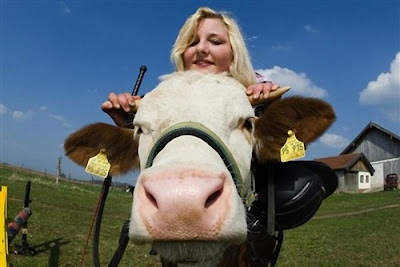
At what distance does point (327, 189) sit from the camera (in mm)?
4289

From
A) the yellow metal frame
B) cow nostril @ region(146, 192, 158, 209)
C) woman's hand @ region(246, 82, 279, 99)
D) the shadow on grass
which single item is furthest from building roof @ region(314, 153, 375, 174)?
cow nostril @ region(146, 192, 158, 209)

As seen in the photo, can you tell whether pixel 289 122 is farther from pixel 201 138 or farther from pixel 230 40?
pixel 230 40

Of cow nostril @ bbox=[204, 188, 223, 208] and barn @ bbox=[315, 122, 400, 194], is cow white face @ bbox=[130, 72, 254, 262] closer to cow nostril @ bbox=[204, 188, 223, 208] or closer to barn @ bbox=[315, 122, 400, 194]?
cow nostril @ bbox=[204, 188, 223, 208]

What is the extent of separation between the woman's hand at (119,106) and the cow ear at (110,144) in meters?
0.12

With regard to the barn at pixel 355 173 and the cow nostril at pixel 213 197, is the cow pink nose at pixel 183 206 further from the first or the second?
the barn at pixel 355 173

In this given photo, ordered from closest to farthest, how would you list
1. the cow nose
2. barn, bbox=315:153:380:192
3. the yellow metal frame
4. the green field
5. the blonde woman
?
the cow nose
the blonde woman
the yellow metal frame
the green field
barn, bbox=315:153:380:192

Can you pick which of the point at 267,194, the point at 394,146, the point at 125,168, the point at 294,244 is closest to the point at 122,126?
the point at 125,168

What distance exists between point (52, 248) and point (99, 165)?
8838 millimetres

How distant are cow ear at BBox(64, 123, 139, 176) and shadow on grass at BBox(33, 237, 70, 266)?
24.2ft

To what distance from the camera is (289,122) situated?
346 cm

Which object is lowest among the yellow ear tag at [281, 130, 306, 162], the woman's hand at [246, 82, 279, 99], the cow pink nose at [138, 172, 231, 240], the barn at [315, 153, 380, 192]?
the cow pink nose at [138, 172, 231, 240]

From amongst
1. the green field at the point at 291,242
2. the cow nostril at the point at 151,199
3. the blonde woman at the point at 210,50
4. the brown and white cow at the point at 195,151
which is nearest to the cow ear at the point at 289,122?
the brown and white cow at the point at 195,151

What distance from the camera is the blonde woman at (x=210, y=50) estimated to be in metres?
4.09

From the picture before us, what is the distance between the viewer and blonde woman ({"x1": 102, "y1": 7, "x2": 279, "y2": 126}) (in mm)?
4094
